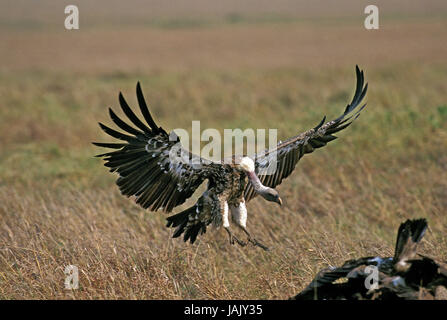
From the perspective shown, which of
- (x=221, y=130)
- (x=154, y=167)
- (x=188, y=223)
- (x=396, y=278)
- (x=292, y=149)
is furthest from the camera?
(x=221, y=130)

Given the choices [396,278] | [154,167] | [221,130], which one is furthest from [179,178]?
[221,130]

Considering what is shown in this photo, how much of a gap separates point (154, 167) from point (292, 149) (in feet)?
4.42

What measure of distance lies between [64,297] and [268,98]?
478 inches

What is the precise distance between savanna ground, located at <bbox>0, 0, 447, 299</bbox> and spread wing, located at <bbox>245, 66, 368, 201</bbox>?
57cm

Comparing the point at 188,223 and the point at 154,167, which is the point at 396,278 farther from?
the point at 154,167

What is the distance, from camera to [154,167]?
16.2 feet

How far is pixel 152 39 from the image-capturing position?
3500 centimetres

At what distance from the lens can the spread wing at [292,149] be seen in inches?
215

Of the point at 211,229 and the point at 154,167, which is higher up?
the point at 154,167

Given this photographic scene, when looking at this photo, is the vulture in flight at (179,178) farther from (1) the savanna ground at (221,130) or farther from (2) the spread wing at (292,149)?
(1) the savanna ground at (221,130)

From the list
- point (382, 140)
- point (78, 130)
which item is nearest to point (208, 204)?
point (382, 140)

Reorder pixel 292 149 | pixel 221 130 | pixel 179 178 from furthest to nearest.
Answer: pixel 221 130 → pixel 292 149 → pixel 179 178

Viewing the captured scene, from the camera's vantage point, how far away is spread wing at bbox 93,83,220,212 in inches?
186
